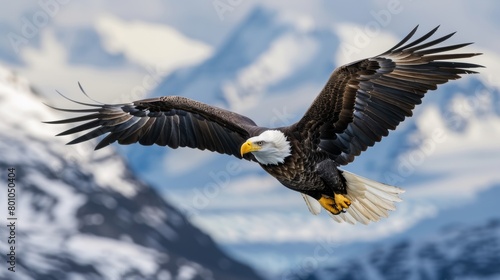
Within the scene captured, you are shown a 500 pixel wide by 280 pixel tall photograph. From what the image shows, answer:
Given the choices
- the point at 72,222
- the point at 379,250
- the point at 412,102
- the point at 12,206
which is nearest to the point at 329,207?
the point at 412,102

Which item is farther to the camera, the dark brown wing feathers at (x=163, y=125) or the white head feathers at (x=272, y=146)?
the dark brown wing feathers at (x=163, y=125)

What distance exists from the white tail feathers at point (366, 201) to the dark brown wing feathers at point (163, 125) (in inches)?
44.5

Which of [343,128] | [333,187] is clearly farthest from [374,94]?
[333,187]

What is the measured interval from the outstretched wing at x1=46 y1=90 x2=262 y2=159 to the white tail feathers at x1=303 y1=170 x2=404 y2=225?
1.15 metres

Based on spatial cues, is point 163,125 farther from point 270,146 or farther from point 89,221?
point 89,221

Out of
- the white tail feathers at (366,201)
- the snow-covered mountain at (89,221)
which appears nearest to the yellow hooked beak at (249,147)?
the white tail feathers at (366,201)

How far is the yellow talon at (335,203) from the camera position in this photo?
34.1 feet

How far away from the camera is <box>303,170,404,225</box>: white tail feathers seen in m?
10.6

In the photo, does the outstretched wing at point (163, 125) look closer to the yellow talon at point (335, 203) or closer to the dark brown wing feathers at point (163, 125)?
the dark brown wing feathers at point (163, 125)

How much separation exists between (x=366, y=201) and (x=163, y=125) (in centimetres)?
215

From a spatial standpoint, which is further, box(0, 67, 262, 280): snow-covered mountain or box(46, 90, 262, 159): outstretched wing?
box(0, 67, 262, 280): snow-covered mountain

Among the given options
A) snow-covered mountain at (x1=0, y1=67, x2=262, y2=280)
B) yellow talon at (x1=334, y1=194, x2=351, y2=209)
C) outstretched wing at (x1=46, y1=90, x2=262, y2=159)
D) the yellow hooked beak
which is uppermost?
snow-covered mountain at (x1=0, y1=67, x2=262, y2=280)

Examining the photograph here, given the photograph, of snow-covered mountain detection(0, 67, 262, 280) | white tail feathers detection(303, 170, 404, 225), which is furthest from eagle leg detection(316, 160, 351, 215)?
snow-covered mountain detection(0, 67, 262, 280)

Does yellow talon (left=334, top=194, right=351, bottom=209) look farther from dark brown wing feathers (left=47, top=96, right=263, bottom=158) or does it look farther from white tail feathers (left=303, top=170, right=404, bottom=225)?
dark brown wing feathers (left=47, top=96, right=263, bottom=158)
